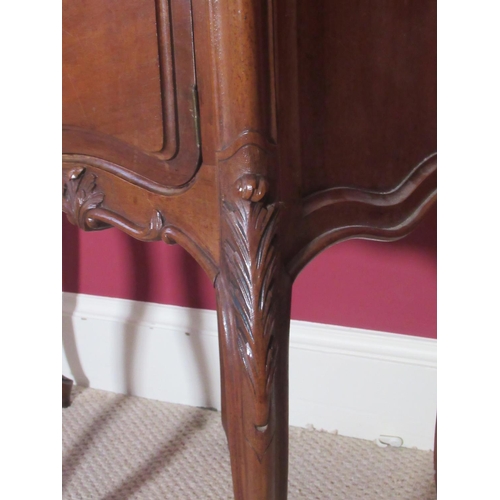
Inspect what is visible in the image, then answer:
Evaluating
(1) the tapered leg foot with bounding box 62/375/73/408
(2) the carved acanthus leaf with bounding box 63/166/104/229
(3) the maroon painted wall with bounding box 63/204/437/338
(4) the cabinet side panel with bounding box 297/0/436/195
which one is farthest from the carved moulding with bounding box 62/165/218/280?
(1) the tapered leg foot with bounding box 62/375/73/408

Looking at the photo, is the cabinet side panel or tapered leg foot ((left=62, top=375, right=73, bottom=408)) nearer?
the cabinet side panel

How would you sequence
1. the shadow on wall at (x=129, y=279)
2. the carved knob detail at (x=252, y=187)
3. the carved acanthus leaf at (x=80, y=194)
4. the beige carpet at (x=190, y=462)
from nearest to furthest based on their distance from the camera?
the carved knob detail at (x=252, y=187) < the carved acanthus leaf at (x=80, y=194) < the beige carpet at (x=190, y=462) < the shadow on wall at (x=129, y=279)

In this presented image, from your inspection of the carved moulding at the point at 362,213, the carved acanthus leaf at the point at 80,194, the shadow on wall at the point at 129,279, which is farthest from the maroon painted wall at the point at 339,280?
the carved acanthus leaf at the point at 80,194

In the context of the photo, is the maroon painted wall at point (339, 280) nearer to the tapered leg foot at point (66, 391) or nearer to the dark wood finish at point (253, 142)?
the tapered leg foot at point (66, 391)

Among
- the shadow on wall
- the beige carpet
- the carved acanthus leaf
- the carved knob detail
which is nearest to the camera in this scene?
the carved knob detail

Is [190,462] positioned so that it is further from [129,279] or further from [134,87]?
[134,87]

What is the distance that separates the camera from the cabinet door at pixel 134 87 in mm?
437

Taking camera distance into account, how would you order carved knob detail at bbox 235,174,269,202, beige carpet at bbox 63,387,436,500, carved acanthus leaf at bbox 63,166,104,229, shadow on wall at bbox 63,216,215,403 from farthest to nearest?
shadow on wall at bbox 63,216,215,403 < beige carpet at bbox 63,387,436,500 < carved acanthus leaf at bbox 63,166,104,229 < carved knob detail at bbox 235,174,269,202

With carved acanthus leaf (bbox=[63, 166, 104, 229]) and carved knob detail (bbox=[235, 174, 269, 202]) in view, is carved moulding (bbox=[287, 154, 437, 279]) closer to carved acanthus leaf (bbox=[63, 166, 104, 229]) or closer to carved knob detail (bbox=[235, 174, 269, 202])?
carved knob detail (bbox=[235, 174, 269, 202])

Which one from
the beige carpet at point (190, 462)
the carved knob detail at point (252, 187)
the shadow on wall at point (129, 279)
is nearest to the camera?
the carved knob detail at point (252, 187)

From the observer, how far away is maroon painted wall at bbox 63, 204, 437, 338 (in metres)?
0.92

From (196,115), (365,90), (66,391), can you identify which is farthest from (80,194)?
(66,391)

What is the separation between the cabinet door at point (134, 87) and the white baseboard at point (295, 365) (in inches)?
22.6
